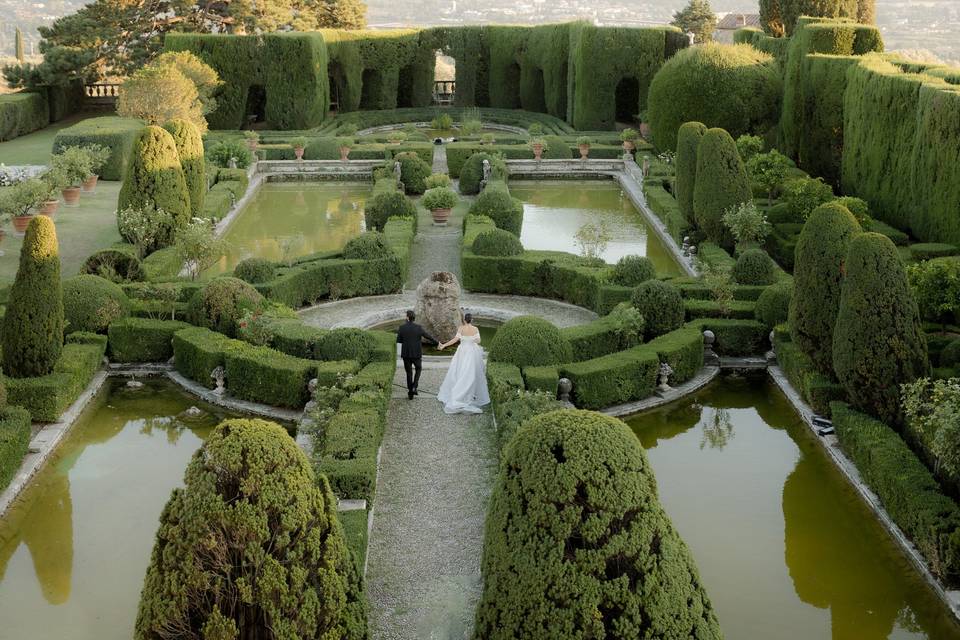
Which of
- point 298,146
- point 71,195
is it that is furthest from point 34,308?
point 298,146

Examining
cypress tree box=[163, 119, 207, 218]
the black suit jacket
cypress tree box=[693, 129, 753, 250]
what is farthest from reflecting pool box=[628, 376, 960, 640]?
cypress tree box=[163, 119, 207, 218]

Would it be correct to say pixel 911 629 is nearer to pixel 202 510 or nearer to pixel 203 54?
pixel 202 510

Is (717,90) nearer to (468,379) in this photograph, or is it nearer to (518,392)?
(468,379)

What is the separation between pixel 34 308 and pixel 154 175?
7.48m

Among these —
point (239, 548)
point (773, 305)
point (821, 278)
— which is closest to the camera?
point (239, 548)

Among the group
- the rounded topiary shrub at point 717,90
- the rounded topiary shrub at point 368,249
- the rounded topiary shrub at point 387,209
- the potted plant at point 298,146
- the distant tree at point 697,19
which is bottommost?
the rounded topiary shrub at point 368,249

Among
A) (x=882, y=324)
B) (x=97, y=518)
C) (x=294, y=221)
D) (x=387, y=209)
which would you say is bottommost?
(x=97, y=518)

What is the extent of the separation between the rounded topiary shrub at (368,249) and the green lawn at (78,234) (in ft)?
18.0

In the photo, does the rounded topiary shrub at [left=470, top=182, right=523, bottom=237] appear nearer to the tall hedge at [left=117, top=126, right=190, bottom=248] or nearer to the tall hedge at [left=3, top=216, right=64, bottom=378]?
the tall hedge at [left=117, top=126, right=190, bottom=248]

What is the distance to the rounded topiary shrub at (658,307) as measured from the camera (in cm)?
1703

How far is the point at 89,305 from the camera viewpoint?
17.1 m

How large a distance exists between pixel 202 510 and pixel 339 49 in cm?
4104

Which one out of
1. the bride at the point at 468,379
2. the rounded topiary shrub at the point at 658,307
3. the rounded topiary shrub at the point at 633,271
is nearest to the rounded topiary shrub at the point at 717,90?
the rounded topiary shrub at the point at 633,271

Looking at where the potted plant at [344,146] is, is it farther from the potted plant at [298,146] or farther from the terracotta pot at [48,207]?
the terracotta pot at [48,207]
